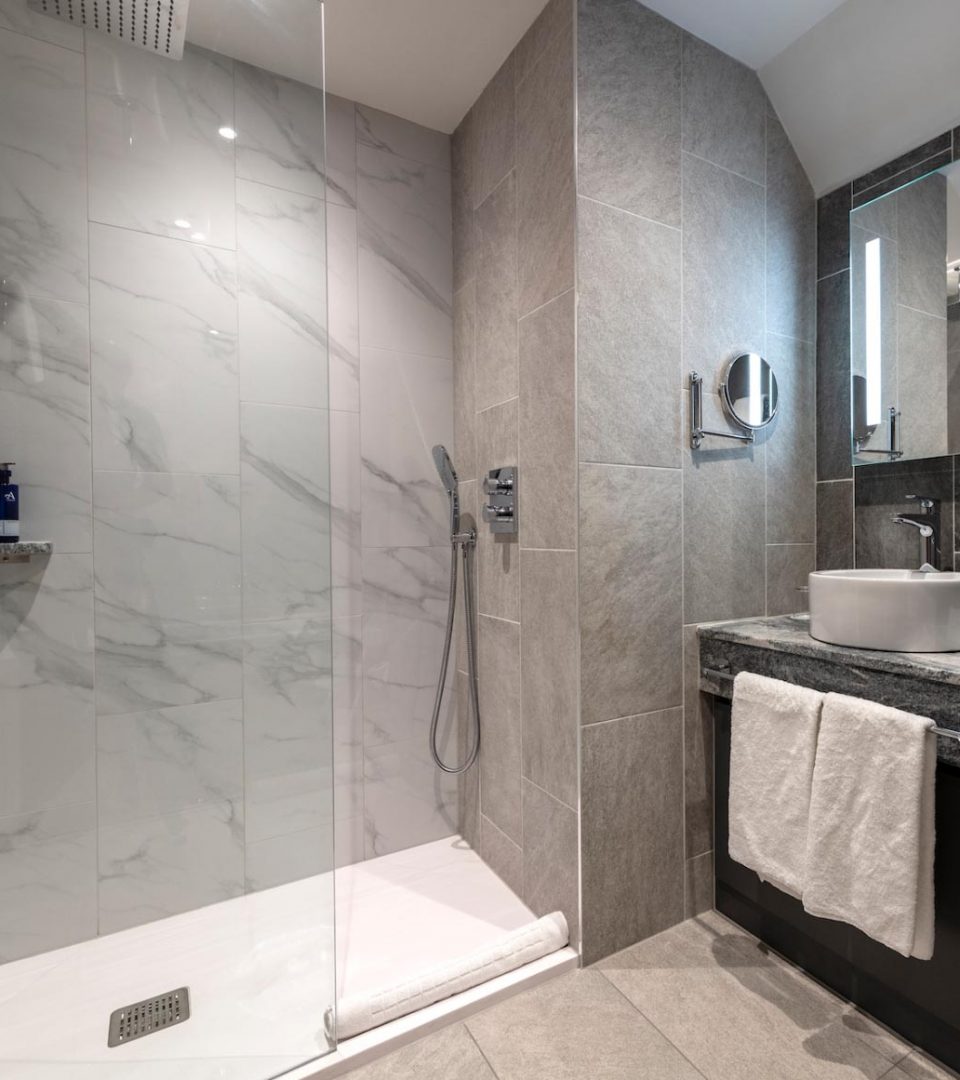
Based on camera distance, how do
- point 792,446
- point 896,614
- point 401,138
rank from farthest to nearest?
point 401,138 → point 792,446 → point 896,614

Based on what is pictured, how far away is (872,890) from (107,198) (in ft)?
6.87

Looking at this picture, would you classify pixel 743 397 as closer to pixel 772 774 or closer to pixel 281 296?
pixel 772 774

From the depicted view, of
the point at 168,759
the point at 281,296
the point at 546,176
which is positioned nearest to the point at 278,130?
the point at 281,296

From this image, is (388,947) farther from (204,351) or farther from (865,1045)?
(204,351)

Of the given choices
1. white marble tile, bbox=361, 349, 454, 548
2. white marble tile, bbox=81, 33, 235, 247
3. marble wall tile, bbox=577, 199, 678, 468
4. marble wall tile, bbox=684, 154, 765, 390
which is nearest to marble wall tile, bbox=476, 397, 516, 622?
white marble tile, bbox=361, 349, 454, 548

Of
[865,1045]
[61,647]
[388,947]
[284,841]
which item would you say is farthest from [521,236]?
[865,1045]

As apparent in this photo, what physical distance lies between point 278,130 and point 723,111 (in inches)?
48.7

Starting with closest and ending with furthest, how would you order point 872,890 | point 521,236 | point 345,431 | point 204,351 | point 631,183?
point 872,890, point 204,351, point 631,183, point 521,236, point 345,431

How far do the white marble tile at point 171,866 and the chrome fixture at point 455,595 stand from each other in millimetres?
715

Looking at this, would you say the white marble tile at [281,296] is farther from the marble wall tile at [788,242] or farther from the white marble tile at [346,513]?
the marble wall tile at [788,242]

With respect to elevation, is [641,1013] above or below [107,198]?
below

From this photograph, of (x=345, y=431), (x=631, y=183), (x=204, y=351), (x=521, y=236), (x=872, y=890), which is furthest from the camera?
(x=345, y=431)

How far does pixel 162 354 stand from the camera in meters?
1.29

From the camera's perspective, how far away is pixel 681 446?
1.61 meters
